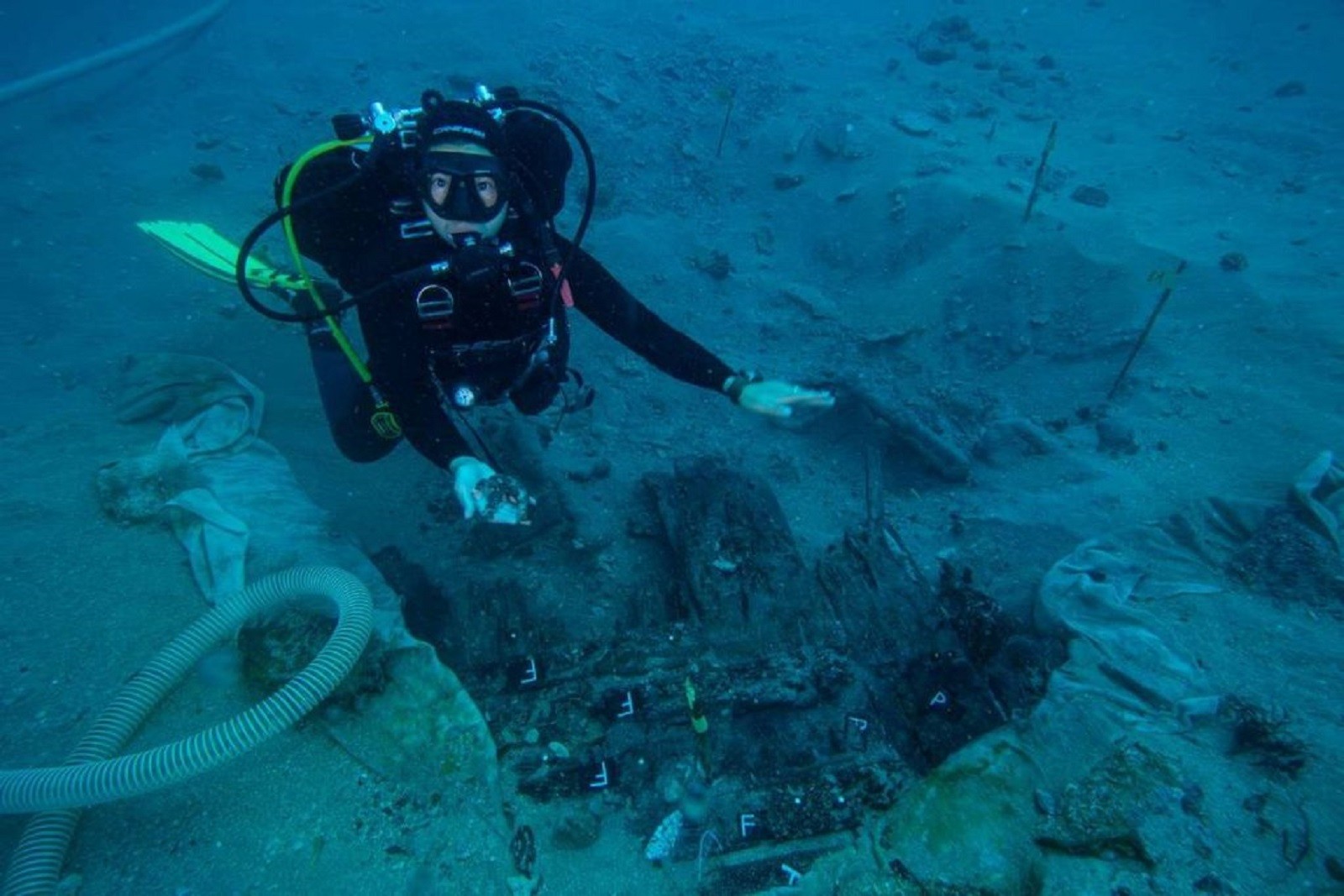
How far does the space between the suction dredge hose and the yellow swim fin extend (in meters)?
3.74

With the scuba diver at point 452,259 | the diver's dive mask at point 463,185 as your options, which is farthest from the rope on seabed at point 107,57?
the diver's dive mask at point 463,185

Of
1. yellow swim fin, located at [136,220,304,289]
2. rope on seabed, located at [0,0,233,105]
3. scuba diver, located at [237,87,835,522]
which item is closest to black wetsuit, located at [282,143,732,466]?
scuba diver, located at [237,87,835,522]

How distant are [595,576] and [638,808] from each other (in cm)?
155

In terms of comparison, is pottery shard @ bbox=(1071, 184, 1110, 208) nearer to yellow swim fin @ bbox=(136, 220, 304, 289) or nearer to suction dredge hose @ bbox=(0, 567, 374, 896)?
yellow swim fin @ bbox=(136, 220, 304, 289)

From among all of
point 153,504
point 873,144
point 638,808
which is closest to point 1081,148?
point 873,144

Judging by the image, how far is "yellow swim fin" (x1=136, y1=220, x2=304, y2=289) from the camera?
5736 mm

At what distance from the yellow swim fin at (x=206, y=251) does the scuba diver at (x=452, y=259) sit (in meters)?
2.66

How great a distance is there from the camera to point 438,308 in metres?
3.16

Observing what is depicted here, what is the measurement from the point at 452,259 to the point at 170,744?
94.8 inches

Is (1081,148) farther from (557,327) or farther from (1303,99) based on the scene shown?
(557,327)

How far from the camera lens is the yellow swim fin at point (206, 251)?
5736 millimetres

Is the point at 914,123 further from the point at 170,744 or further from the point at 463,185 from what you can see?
the point at 170,744

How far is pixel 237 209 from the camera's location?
869cm

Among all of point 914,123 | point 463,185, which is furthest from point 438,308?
point 914,123
